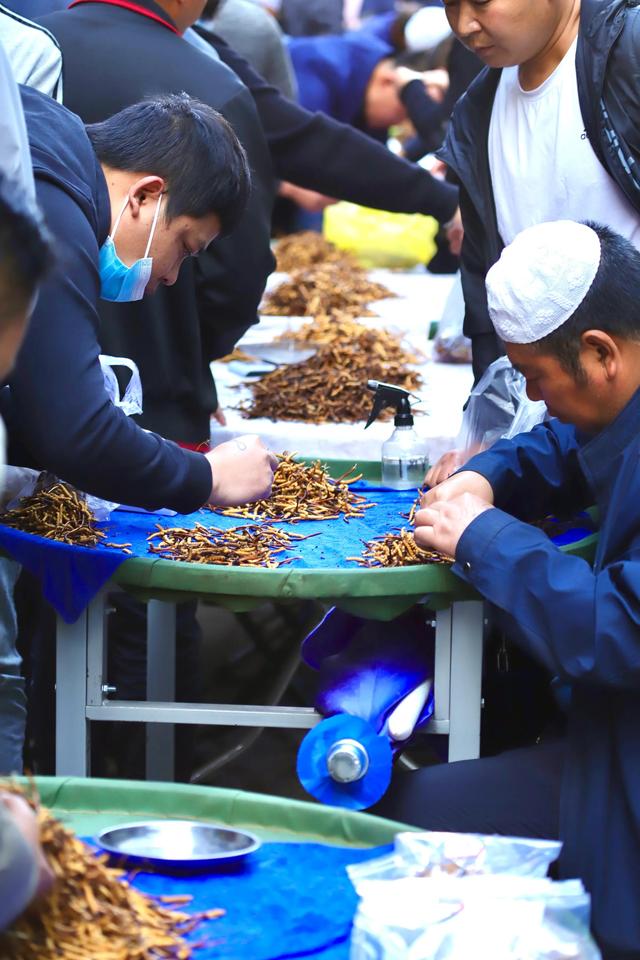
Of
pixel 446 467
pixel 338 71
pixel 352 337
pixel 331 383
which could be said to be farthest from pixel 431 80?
pixel 446 467

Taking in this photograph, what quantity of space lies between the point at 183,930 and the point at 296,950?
12 cm

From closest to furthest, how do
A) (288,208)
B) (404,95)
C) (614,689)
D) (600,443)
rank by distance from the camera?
(614,689), (600,443), (404,95), (288,208)

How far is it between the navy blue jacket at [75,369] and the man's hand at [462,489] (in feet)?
1.36

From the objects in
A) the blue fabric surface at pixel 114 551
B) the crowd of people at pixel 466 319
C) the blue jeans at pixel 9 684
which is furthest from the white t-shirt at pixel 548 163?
the blue jeans at pixel 9 684

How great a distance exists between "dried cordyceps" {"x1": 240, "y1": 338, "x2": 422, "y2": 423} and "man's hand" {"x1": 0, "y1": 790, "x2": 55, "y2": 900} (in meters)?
2.10

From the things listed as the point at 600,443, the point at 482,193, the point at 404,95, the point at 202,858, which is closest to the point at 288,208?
the point at 404,95

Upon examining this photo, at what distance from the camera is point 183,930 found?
1334mm

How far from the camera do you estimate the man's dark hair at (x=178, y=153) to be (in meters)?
2.24

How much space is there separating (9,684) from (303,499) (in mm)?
721

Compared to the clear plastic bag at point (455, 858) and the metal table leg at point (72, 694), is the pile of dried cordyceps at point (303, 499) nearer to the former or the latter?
the metal table leg at point (72, 694)

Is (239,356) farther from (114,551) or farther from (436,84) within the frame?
(436,84)

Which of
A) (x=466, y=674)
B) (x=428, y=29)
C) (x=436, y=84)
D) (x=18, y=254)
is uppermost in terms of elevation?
(x=428, y=29)

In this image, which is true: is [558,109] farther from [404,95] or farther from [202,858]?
[404,95]

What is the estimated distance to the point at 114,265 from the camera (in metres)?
2.28
